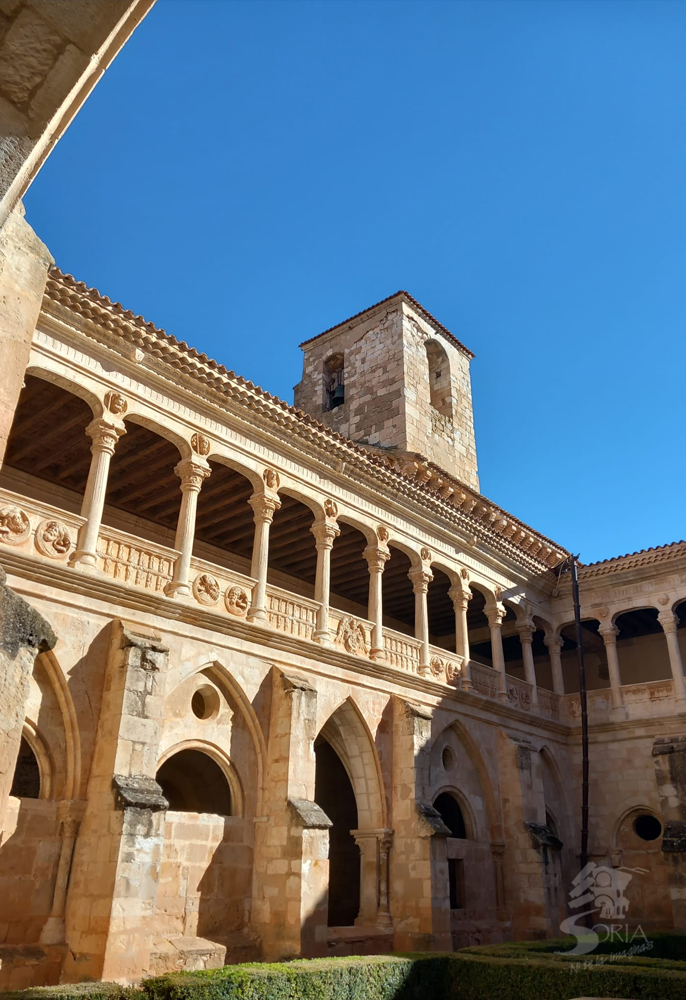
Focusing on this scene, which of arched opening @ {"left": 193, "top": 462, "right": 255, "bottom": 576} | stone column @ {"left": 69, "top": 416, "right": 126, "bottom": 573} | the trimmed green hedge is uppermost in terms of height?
arched opening @ {"left": 193, "top": 462, "right": 255, "bottom": 576}

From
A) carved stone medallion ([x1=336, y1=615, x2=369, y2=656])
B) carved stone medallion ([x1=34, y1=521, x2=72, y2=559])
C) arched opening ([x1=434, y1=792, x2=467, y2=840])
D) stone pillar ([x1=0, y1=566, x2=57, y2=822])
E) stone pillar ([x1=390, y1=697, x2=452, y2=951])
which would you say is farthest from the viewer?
arched opening ([x1=434, y1=792, x2=467, y2=840])

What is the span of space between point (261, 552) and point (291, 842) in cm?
474

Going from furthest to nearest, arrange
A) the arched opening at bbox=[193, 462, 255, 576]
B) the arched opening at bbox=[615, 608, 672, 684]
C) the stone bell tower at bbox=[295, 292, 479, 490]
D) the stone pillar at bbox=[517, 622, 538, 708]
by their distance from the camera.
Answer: the stone bell tower at bbox=[295, 292, 479, 490], the arched opening at bbox=[615, 608, 672, 684], the stone pillar at bbox=[517, 622, 538, 708], the arched opening at bbox=[193, 462, 255, 576]

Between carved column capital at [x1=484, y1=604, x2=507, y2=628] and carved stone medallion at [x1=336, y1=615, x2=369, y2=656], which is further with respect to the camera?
carved column capital at [x1=484, y1=604, x2=507, y2=628]

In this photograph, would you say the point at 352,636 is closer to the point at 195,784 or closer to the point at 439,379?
the point at 195,784

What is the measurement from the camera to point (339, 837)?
1827 cm

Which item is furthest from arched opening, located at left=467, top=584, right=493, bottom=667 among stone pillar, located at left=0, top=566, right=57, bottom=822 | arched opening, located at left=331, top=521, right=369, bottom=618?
stone pillar, located at left=0, top=566, right=57, bottom=822

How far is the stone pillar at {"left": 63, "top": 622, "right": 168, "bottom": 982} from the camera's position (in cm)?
912

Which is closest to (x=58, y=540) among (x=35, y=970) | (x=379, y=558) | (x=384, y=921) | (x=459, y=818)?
(x=35, y=970)

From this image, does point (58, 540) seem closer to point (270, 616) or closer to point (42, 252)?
point (270, 616)

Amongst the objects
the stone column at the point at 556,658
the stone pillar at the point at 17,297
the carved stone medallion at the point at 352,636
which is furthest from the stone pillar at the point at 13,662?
the stone column at the point at 556,658

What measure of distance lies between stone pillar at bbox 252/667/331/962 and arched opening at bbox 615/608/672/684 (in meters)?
12.8

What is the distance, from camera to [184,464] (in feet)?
43.4

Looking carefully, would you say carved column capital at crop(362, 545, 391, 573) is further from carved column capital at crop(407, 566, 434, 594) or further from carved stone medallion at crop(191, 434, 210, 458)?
carved stone medallion at crop(191, 434, 210, 458)
